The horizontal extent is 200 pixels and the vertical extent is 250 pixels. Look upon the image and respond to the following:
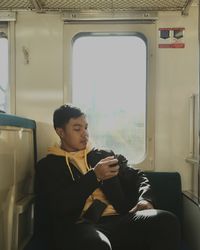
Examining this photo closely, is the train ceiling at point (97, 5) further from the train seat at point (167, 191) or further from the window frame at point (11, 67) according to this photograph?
the train seat at point (167, 191)

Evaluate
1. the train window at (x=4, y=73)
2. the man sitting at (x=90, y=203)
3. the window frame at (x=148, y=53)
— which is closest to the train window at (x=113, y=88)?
the window frame at (x=148, y=53)

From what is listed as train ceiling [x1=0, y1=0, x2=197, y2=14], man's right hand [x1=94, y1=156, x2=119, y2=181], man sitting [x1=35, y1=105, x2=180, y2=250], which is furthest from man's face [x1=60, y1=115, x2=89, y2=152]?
train ceiling [x1=0, y1=0, x2=197, y2=14]

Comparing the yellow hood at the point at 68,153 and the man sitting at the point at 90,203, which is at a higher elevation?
the yellow hood at the point at 68,153

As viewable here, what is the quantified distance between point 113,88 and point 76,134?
2.34 feet

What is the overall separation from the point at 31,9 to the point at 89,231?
189 cm

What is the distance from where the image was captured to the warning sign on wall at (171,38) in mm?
2961

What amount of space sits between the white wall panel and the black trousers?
2.80 ft

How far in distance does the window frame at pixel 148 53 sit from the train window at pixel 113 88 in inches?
1.8

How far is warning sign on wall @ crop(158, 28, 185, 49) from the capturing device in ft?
9.71

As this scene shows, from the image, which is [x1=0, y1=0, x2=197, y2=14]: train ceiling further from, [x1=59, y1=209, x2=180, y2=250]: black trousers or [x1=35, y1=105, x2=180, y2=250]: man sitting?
[x1=59, y1=209, x2=180, y2=250]: black trousers

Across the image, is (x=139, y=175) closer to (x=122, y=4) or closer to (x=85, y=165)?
(x=85, y=165)

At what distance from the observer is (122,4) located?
2867 mm

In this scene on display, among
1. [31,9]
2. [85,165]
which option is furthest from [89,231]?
[31,9]

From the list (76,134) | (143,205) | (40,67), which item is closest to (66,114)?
(76,134)
